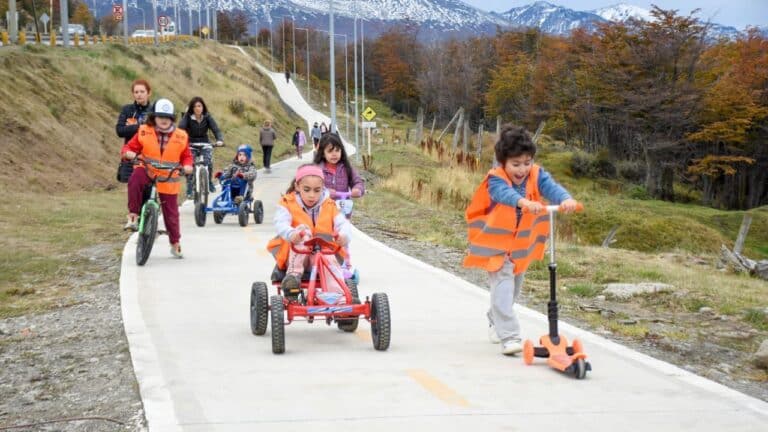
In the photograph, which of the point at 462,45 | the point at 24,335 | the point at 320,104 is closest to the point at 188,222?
the point at 24,335

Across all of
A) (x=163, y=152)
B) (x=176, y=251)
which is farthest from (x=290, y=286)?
(x=176, y=251)

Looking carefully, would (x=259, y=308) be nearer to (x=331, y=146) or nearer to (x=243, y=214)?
(x=331, y=146)

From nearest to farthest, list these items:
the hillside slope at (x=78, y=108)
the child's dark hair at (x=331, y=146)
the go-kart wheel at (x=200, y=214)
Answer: the child's dark hair at (x=331, y=146) < the go-kart wheel at (x=200, y=214) < the hillside slope at (x=78, y=108)

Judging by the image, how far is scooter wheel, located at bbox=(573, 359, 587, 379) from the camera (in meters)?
6.89

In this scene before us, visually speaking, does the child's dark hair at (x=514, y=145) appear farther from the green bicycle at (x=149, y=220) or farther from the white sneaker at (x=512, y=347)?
the green bicycle at (x=149, y=220)

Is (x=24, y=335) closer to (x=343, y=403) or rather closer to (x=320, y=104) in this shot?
(x=343, y=403)

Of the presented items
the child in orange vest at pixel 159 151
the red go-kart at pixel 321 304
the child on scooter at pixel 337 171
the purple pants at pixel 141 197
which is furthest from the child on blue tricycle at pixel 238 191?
the red go-kart at pixel 321 304

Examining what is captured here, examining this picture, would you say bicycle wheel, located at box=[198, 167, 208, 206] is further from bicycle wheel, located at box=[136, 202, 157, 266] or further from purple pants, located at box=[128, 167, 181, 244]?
bicycle wheel, located at box=[136, 202, 157, 266]

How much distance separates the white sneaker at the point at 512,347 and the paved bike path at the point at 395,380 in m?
0.05

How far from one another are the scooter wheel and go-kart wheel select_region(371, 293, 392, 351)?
141 centimetres

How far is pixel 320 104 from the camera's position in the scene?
115750 mm

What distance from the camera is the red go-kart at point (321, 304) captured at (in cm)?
758

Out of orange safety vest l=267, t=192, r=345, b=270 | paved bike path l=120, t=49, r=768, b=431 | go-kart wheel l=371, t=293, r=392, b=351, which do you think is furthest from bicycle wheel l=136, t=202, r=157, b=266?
go-kart wheel l=371, t=293, r=392, b=351

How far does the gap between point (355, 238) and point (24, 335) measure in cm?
721
